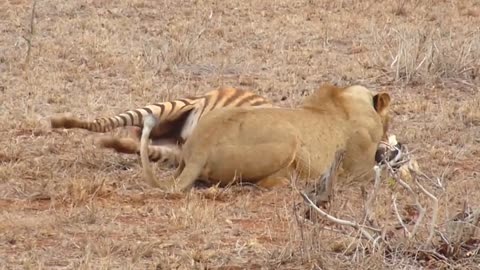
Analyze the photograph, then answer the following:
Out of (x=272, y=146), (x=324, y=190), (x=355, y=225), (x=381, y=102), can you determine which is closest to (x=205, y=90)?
(x=381, y=102)

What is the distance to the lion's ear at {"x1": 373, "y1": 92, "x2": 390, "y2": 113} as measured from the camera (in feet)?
24.5

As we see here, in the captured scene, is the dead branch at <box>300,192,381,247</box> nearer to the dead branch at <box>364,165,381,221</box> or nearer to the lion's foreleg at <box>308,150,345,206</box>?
the dead branch at <box>364,165,381,221</box>

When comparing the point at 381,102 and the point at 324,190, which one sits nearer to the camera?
the point at 324,190

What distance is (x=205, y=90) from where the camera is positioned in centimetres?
968

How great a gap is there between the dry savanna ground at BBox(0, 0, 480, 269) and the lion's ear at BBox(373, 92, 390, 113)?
412 millimetres

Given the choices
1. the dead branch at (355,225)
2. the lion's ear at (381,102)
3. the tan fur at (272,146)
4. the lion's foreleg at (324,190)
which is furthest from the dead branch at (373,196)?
the lion's ear at (381,102)

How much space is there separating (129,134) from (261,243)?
8.22 feet

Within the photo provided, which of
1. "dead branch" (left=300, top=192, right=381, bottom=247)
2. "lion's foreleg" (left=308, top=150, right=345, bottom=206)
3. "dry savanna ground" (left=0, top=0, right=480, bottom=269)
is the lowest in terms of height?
"dry savanna ground" (left=0, top=0, right=480, bottom=269)

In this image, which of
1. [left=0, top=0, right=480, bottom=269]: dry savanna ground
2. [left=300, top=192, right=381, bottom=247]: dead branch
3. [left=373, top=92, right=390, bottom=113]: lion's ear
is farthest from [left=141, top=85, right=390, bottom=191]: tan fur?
[left=300, top=192, right=381, bottom=247]: dead branch

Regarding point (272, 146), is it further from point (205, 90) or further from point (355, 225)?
point (205, 90)

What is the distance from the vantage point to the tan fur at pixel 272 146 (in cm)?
644

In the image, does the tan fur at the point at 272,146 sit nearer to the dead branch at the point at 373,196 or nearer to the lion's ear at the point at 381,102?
the lion's ear at the point at 381,102

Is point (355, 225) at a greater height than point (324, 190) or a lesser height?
greater

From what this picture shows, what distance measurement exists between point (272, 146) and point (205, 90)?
3.24 meters
